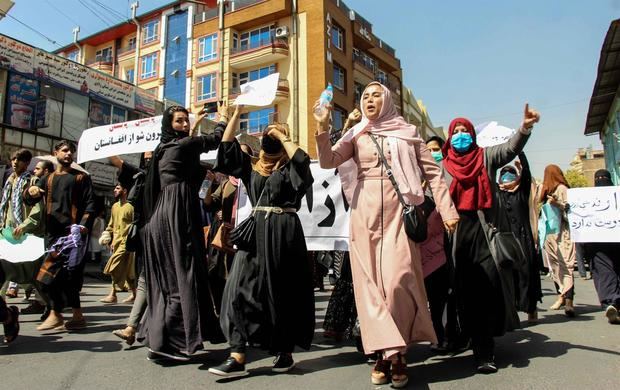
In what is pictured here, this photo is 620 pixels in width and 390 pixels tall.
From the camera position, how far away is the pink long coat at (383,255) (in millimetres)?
3189

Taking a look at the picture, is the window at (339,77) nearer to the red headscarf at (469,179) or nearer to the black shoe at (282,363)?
the red headscarf at (469,179)

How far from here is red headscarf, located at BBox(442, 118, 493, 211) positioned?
3.78 meters

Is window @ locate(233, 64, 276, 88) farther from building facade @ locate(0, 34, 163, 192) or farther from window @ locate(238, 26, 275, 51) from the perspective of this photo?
building facade @ locate(0, 34, 163, 192)

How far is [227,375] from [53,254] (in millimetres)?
2679

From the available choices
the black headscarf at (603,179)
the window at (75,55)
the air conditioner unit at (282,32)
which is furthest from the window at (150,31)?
the black headscarf at (603,179)

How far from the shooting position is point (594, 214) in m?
6.22

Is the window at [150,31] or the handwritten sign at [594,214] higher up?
the window at [150,31]

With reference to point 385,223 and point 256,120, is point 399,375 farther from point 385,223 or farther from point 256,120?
point 256,120

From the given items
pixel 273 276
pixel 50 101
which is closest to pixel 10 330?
pixel 273 276

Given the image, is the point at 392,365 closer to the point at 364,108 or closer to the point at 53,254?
the point at 364,108

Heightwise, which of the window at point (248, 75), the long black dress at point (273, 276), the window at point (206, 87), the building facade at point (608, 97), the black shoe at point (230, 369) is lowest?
the black shoe at point (230, 369)

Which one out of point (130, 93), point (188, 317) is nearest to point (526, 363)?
point (188, 317)

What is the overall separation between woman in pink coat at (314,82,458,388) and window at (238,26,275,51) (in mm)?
29049

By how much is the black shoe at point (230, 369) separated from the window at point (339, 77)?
1172 inches
